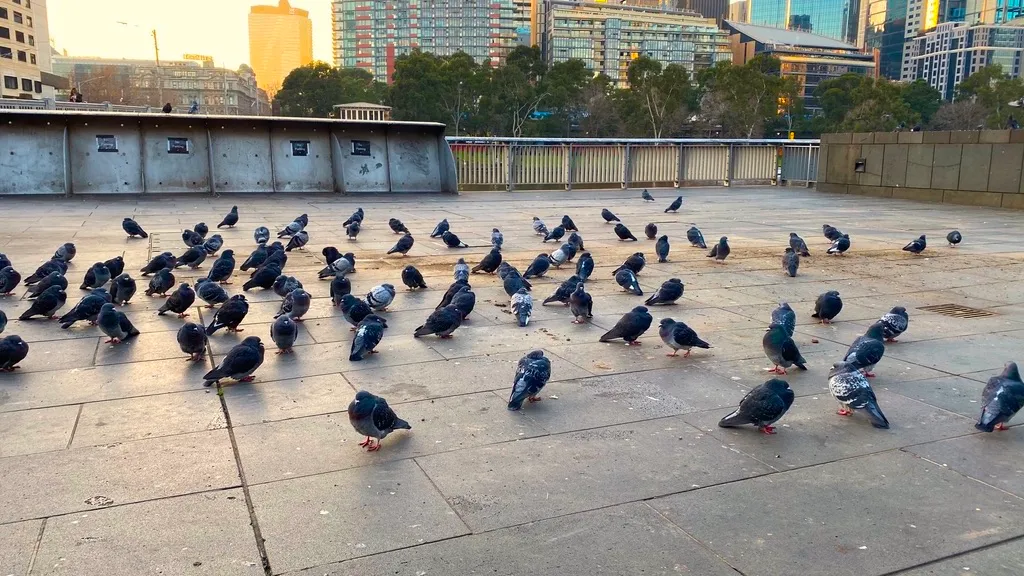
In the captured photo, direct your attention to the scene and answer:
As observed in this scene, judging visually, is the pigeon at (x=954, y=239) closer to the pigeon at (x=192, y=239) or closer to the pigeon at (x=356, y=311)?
the pigeon at (x=356, y=311)

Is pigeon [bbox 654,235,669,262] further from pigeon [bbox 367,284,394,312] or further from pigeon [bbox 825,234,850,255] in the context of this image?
pigeon [bbox 367,284,394,312]

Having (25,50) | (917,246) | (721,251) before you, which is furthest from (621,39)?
(721,251)

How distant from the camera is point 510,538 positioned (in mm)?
3736

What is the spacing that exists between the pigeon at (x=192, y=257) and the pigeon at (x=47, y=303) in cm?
254

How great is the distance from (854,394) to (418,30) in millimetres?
182837

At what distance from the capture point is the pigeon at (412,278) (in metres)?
9.34

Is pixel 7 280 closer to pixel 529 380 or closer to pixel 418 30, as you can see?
pixel 529 380

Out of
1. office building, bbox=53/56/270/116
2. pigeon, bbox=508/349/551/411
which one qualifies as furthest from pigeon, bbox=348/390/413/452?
office building, bbox=53/56/270/116

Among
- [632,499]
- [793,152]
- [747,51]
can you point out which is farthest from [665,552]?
[747,51]

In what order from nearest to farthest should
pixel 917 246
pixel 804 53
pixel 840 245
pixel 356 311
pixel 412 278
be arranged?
pixel 356 311
pixel 412 278
pixel 840 245
pixel 917 246
pixel 804 53

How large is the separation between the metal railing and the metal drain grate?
1770cm

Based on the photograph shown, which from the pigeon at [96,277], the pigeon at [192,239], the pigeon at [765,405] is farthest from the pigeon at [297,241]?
the pigeon at [765,405]

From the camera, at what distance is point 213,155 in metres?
22.0

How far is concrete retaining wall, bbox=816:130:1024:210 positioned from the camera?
20.9 meters
